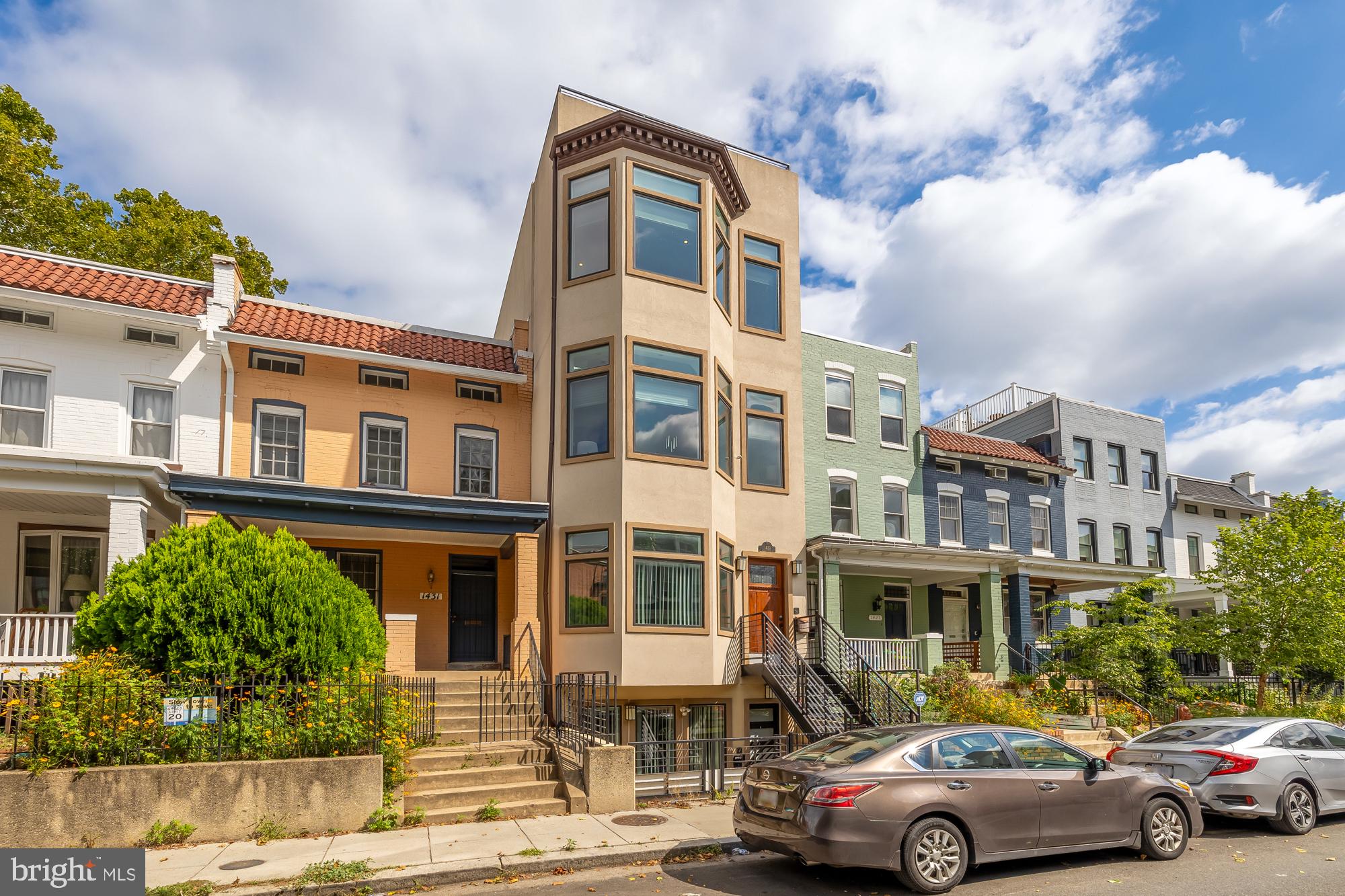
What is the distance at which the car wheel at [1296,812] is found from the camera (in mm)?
10758

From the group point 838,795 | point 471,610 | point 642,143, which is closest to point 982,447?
point 642,143

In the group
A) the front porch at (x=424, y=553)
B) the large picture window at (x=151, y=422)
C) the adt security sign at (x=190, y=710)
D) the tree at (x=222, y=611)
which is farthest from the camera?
the large picture window at (x=151, y=422)

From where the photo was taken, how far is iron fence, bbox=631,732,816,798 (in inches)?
500

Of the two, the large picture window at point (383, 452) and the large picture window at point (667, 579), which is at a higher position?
the large picture window at point (383, 452)

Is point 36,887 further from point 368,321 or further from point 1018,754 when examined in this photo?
point 368,321

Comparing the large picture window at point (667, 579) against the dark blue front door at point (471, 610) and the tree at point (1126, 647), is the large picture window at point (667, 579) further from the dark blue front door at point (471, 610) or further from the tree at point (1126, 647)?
the tree at point (1126, 647)

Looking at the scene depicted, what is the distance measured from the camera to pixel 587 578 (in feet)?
52.6

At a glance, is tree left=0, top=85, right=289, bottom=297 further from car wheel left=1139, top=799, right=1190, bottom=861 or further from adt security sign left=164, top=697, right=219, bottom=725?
car wheel left=1139, top=799, right=1190, bottom=861

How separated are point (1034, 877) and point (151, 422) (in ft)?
52.7

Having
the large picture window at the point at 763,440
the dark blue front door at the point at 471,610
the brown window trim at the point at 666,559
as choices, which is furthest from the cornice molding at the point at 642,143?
the dark blue front door at the point at 471,610

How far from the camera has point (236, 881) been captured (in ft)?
27.3

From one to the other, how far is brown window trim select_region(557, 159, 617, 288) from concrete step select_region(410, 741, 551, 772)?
8.49 meters

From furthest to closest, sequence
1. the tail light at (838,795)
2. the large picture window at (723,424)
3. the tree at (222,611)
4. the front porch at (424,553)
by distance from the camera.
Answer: the large picture window at (723,424)
the front porch at (424,553)
the tree at (222,611)
the tail light at (838,795)

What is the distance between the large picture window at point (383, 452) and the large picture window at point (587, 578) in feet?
14.5
